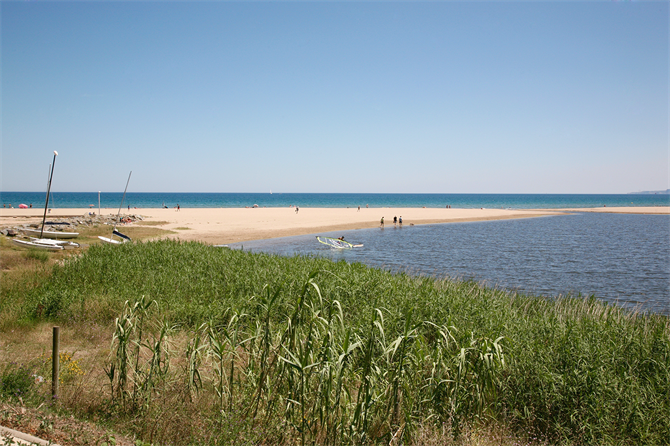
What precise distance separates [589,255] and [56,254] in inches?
1303

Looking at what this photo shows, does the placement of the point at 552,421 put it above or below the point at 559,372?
below

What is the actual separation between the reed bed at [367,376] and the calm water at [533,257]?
25.5 ft

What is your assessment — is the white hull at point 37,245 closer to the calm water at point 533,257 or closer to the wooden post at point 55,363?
the calm water at point 533,257

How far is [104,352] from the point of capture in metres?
7.70

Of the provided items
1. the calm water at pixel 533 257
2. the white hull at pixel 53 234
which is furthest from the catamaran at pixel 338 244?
the white hull at pixel 53 234

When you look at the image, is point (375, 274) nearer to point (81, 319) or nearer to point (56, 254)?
point (81, 319)

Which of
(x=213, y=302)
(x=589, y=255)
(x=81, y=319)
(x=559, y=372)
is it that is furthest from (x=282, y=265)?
(x=589, y=255)

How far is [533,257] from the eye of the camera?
27.8m

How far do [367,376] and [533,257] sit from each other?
87.6 feet

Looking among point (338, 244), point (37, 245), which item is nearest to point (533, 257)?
point (338, 244)

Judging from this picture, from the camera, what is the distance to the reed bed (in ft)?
15.3

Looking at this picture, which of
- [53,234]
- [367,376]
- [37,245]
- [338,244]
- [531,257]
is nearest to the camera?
[367,376]

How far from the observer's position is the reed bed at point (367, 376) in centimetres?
466

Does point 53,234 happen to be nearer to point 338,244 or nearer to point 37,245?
point 37,245
